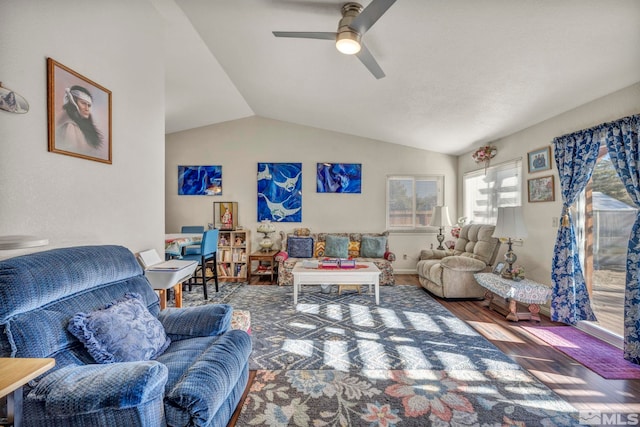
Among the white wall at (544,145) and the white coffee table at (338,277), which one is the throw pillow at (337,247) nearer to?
the white coffee table at (338,277)

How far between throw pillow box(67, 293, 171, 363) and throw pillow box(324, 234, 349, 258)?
12.4 ft

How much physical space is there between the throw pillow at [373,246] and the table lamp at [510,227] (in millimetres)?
2047

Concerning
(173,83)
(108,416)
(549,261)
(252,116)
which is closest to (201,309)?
(108,416)

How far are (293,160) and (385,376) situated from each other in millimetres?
4349

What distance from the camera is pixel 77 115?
1.97 meters

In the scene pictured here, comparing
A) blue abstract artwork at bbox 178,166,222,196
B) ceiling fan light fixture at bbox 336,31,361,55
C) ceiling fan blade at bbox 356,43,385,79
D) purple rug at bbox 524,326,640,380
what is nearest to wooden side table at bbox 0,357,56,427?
ceiling fan light fixture at bbox 336,31,361,55

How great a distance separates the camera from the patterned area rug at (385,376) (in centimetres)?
180

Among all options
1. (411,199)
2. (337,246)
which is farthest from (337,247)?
(411,199)

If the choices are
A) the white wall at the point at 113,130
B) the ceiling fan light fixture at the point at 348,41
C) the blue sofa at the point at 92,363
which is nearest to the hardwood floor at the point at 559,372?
the blue sofa at the point at 92,363

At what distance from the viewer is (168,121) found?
17.2 ft

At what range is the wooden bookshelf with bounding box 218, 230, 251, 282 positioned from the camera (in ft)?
17.8

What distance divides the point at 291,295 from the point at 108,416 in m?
3.30

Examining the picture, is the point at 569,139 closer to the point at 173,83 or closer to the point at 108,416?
the point at 108,416

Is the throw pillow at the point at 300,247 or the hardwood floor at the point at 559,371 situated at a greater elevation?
the throw pillow at the point at 300,247
